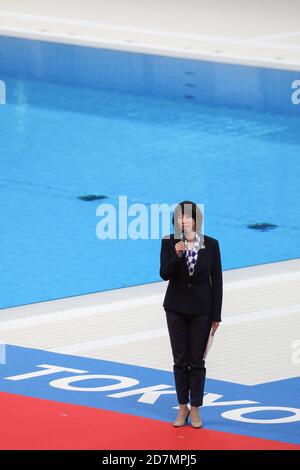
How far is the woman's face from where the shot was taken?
26.6ft

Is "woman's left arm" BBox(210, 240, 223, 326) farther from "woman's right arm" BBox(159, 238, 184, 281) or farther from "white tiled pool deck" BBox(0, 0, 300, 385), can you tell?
"white tiled pool deck" BBox(0, 0, 300, 385)

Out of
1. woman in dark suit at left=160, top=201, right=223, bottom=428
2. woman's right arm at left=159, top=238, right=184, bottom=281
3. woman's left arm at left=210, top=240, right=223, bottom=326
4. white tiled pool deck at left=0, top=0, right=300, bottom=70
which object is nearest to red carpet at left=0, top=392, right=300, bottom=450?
woman in dark suit at left=160, top=201, right=223, bottom=428

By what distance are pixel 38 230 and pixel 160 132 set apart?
3.62 m

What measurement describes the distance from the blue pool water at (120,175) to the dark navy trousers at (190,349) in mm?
2921

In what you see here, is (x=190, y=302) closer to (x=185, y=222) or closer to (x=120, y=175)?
(x=185, y=222)

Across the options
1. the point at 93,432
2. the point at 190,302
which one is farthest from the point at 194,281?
the point at 93,432

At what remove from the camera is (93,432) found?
802cm

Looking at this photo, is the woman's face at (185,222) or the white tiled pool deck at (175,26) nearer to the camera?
the woman's face at (185,222)

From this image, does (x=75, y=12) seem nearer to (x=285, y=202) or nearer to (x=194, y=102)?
(x=194, y=102)

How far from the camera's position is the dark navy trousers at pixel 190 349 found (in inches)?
321

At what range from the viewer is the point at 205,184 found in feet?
47.0

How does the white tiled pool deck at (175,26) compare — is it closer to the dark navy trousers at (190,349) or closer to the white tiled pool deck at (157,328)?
the white tiled pool deck at (157,328)

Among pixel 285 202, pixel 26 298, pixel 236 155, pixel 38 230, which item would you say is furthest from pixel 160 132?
pixel 26 298

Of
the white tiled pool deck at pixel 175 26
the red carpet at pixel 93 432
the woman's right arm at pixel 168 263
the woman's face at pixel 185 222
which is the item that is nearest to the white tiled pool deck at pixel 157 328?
the red carpet at pixel 93 432
